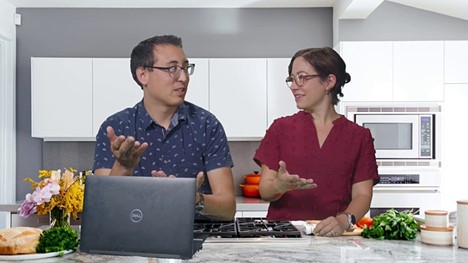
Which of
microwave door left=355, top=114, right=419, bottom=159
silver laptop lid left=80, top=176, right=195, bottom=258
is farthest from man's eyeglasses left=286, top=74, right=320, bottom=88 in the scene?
microwave door left=355, top=114, right=419, bottom=159

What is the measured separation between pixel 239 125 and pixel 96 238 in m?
2.85

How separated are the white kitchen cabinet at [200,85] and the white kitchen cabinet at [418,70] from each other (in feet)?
4.80

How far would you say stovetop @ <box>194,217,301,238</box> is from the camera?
5.97 ft

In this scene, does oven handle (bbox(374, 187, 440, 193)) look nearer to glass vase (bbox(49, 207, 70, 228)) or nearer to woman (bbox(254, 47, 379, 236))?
woman (bbox(254, 47, 379, 236))

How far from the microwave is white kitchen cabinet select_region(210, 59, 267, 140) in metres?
0.76

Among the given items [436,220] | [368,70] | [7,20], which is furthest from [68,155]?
[436,220]

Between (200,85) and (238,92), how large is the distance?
0.31 m

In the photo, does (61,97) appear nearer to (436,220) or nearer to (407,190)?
(407,190)

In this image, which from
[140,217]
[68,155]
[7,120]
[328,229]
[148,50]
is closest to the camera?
[140,217]

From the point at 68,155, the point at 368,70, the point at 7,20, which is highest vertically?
the point at 7,20

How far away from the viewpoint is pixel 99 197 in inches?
61.2

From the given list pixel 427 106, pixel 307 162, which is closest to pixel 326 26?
pixel 427 106

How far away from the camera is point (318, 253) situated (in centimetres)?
161

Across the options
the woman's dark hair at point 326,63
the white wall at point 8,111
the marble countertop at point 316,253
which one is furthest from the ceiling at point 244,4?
the marble countertop at point 316,253
